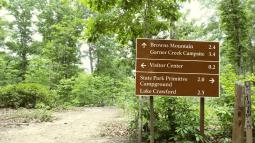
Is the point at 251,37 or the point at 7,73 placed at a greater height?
the point at 251,37

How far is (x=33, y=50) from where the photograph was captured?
131 feet

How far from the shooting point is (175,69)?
311 inches

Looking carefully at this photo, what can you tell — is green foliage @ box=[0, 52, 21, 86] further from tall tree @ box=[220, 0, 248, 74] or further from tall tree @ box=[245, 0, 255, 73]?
tall tree @ box=[245, 0, 255, 73]

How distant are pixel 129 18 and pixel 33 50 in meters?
31.6

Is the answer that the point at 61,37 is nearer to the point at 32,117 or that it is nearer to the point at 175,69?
the point at 32,117

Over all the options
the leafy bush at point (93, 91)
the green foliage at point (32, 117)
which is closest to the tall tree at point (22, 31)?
the leafy bush at point (93, 91)

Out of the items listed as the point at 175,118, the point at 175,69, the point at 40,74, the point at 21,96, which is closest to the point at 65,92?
the point at 40,74

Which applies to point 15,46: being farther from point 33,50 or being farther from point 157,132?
point 157,132

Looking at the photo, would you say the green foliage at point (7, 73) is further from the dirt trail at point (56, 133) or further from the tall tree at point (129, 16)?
the tall tree at point (129, 16)

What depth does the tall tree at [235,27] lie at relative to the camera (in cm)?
2650

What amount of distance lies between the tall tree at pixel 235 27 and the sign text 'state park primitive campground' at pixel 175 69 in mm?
19488

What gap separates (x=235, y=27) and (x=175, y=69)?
2069 cm

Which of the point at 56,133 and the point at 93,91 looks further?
the point at 93,91

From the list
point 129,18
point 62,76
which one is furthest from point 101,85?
point 129,18
